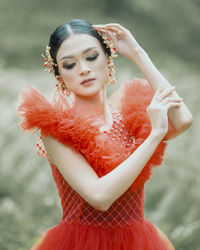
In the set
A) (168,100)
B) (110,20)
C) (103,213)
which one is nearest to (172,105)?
(168,100)

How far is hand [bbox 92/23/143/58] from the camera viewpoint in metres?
1.91

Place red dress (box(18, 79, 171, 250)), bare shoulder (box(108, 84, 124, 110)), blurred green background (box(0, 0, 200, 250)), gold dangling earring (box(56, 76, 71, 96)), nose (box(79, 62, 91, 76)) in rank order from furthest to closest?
blurred green background (box(0, 0, 200, 250)), bare shoulder (box(108, 84, 124, 110)), gold dangling earring (box(56, 76, 71, 96)), nose (box(79, 62, 91, 76)), red dress (box(18, 79, 171, 250))

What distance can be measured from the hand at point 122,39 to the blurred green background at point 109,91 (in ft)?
6.98

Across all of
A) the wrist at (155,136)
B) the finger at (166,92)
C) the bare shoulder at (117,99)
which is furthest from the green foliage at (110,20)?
the wrist at (155,136)

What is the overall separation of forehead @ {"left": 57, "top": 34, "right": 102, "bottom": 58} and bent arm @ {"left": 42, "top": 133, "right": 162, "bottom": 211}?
39 cm

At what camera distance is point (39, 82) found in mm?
4531

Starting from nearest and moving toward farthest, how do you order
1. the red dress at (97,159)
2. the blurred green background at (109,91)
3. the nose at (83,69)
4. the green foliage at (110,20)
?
the red dress at (97,159), the nose at (83,69), the blurred green background at (109,91), the green foliage at (110,20)

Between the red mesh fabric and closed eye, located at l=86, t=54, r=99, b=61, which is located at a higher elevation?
closed eye, located at l=86, t=54, r=99, b=61

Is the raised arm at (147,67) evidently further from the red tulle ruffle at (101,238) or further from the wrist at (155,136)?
the red tulle ruffle at (101,238)

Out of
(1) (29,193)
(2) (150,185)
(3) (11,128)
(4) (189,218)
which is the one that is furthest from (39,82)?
(4) (189,218)

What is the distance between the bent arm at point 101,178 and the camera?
163cm

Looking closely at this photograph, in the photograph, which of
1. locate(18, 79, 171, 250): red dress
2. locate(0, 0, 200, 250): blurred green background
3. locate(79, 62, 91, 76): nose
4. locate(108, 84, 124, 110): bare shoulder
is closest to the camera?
locate(18, 79, 171, 250): red dress

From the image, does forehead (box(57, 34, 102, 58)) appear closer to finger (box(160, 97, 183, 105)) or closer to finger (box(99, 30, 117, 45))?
finger (box(99, 30, 117, 45))

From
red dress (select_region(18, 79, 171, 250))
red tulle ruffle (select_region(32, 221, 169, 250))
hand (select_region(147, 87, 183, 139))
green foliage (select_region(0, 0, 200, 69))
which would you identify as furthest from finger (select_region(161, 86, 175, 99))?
green foliage (select_region(0, 0, 200, 69))
